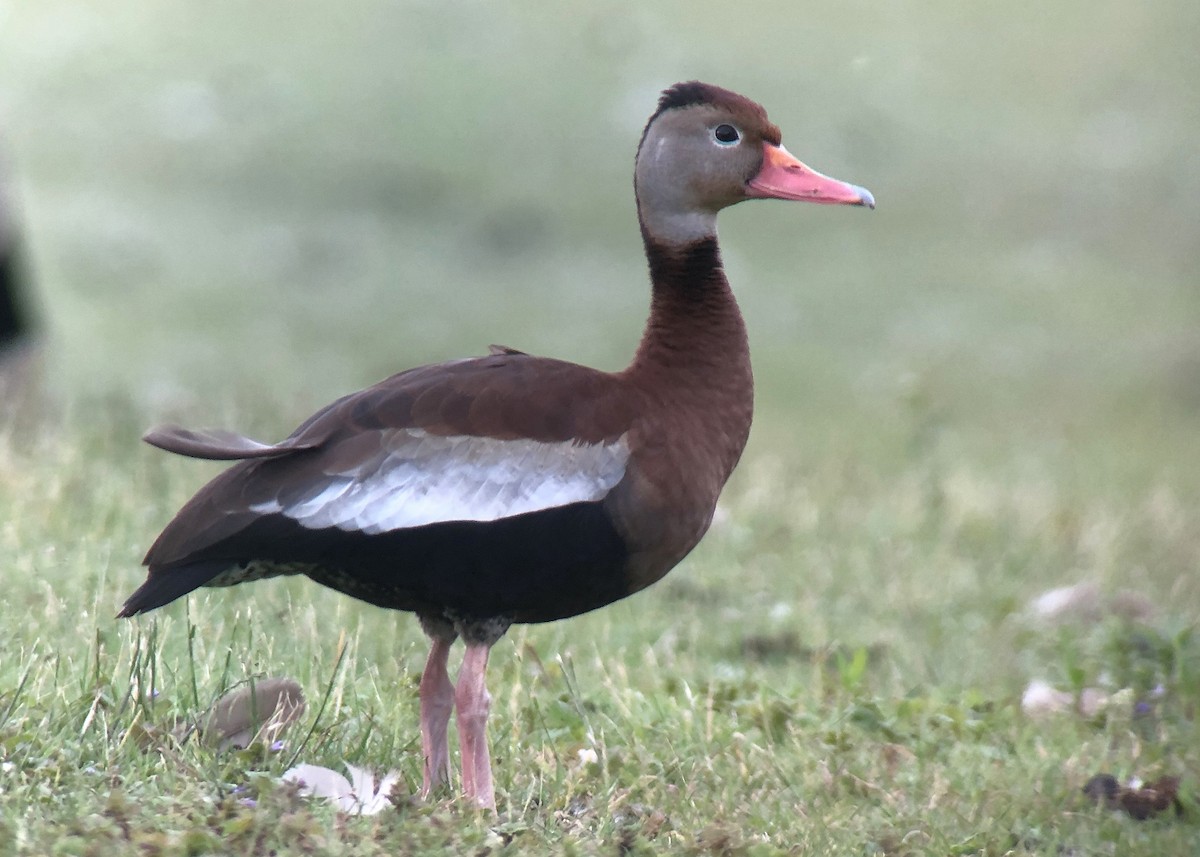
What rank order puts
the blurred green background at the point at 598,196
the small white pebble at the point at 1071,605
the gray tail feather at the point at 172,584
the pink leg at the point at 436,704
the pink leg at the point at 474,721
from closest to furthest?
the gray tail feather at the point at 172,584 → the pink leg at the point at 474,721 → the pink leg at the point at 436,704 → the small white pebble at the point at 1071,605 → the blurred green background at the point at 598,196

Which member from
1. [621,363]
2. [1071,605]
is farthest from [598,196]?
[1071,605]

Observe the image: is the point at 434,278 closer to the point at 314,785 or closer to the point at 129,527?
the point at 129,527

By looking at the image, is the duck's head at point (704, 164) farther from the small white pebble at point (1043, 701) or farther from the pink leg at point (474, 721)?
the small white pebble at point (1043, 701)

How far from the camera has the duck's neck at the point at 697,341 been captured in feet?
13.8

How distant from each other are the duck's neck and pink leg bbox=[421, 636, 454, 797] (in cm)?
82

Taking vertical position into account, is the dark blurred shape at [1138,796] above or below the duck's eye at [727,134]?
below

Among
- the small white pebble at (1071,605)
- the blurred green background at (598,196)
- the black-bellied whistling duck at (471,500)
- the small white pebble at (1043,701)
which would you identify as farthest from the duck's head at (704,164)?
the blurred green background at (598,196)

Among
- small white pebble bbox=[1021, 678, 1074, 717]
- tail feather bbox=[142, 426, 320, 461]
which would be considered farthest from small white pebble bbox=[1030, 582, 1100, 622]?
tail feather bbox=[142, 426, 320, 461]

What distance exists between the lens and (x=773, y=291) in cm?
1656

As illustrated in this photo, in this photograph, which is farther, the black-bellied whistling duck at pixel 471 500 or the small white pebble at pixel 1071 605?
the small white pebble at pixel 1071 605

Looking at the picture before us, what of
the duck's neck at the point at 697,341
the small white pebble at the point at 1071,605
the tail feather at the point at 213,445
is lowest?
the small white pebble at the point at 1071,605

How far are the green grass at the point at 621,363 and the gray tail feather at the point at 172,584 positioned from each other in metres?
0.19

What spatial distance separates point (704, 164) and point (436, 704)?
4.90 feet

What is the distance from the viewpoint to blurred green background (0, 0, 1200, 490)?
47.9 feet
